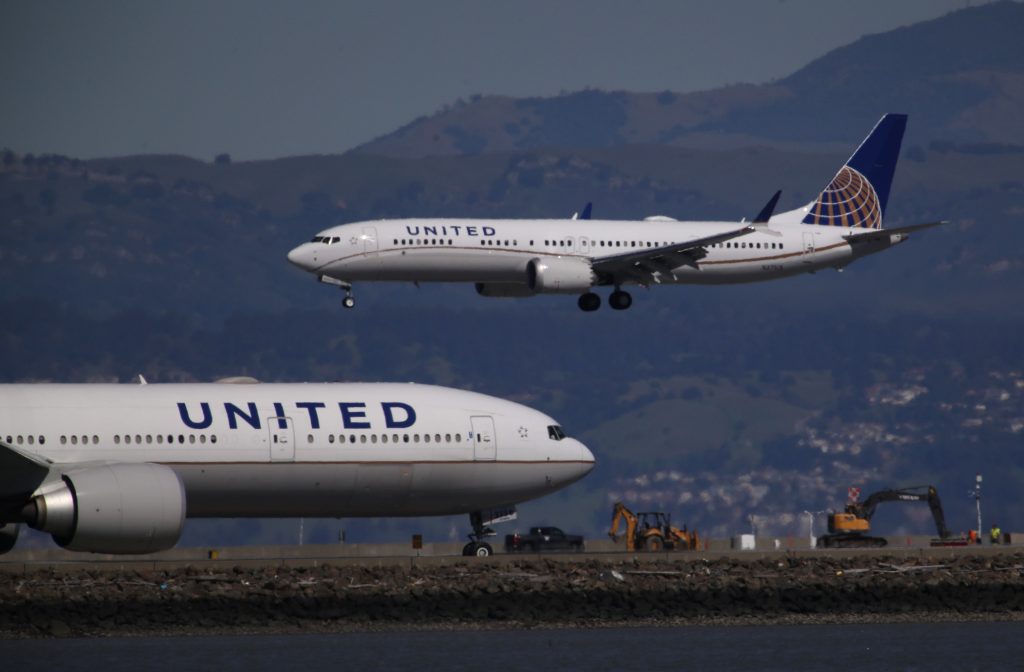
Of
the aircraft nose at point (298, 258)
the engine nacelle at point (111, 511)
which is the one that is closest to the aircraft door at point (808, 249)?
the aircraft nose at point (298, 258)

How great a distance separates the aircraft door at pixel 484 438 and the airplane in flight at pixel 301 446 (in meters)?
0.03

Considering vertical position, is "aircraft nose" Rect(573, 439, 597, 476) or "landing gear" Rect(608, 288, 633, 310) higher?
"landing gear" Rect(608, 288, 633, 310)

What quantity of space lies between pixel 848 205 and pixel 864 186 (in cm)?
376

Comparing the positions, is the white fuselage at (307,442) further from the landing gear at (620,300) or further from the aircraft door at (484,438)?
the landing gear at (620,300)

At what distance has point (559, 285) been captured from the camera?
81562 mm

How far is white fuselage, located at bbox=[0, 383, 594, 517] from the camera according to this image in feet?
167

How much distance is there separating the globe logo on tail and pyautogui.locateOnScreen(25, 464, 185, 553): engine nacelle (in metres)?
56.7

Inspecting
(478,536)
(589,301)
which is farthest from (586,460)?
(589,301)

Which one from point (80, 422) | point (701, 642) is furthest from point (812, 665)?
point (80, 422)

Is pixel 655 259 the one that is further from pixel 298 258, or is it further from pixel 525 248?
pixel 298 258

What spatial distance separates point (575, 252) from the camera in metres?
83.8

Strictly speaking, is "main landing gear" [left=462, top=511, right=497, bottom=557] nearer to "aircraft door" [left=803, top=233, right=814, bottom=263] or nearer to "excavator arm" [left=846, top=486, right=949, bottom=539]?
"excavator arm" [left=846, top=486, right=949, bottom=539]

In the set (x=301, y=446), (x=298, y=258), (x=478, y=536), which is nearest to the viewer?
(x=301, y=446)

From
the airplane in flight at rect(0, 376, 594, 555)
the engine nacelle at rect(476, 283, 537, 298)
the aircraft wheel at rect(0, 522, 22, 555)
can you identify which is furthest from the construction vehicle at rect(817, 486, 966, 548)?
the aircraft wheel at rect(0, 522, 22, 555)
